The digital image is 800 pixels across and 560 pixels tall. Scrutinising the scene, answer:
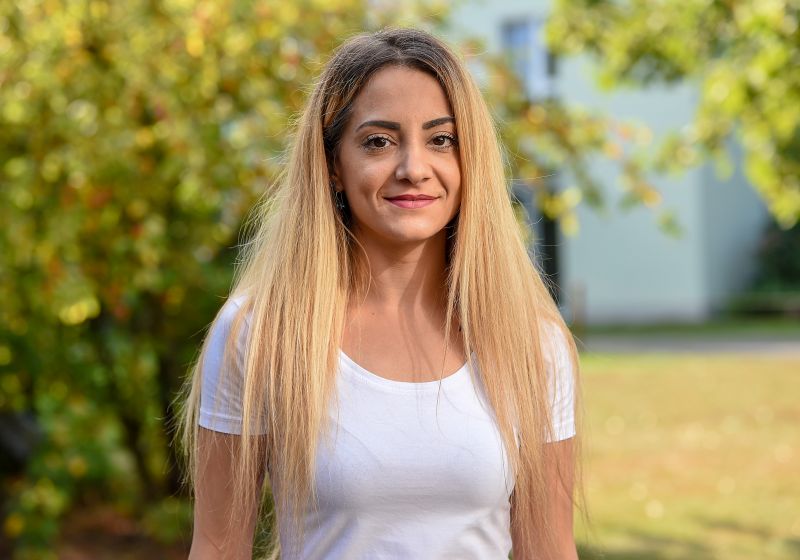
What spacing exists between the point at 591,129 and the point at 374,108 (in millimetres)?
3925

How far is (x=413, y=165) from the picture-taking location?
211cm

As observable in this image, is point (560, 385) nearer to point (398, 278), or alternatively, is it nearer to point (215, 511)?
point (398, 278)

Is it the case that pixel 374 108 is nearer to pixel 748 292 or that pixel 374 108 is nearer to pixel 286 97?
pixel 286 97

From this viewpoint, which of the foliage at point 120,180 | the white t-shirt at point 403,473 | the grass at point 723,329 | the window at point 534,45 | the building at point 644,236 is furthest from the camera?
the window at point 534,45

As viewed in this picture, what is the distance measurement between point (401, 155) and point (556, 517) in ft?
2.40

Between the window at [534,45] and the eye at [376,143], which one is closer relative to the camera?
the eye at [376,143]

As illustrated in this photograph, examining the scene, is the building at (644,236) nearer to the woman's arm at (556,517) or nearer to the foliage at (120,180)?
the foliage at (120,180)

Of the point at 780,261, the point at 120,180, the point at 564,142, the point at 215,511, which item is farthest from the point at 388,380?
the point at 780,261

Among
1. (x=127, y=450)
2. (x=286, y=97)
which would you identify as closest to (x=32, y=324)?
(x=127, y=450)

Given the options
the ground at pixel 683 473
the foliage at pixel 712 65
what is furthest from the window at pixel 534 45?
the foliage at pixel 712 65

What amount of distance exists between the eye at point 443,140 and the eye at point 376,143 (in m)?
0.09

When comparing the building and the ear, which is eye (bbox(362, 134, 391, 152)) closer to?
the ear

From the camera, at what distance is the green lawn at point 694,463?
656cm

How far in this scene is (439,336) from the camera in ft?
7.19
